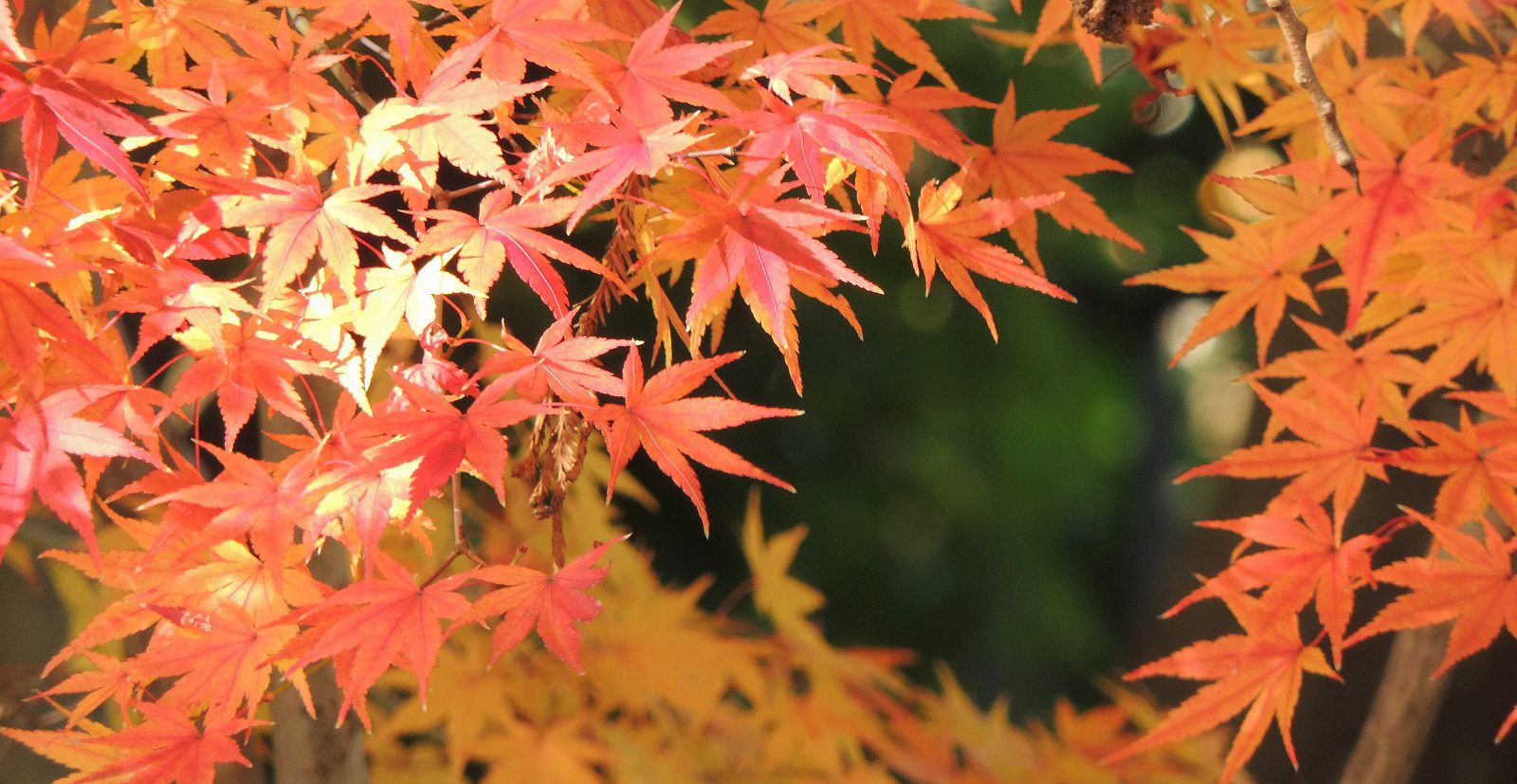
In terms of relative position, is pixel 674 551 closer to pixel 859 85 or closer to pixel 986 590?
pixel 986 590

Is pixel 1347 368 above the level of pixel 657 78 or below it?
below

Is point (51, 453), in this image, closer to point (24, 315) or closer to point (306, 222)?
point (24, 315)

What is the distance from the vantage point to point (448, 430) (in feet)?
2.32

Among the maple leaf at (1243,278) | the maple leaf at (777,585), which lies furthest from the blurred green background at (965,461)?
the maple leaf at (1243,278)

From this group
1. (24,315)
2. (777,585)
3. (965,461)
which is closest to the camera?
(24,315)

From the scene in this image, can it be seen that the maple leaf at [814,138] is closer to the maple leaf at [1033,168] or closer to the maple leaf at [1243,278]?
the maple leaf at [1033,168]

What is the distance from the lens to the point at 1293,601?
0.96 meters

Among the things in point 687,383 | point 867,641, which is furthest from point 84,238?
point 867,641

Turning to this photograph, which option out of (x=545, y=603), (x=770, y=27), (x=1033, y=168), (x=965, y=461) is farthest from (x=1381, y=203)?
(x=965, y=461)

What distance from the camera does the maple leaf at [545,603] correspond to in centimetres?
77

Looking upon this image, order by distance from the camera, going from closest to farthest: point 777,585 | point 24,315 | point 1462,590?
point 24,315
point 1462,590
point 777,585

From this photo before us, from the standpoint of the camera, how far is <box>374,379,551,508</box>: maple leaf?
2.27 feet

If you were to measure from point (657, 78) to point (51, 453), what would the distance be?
427 mm

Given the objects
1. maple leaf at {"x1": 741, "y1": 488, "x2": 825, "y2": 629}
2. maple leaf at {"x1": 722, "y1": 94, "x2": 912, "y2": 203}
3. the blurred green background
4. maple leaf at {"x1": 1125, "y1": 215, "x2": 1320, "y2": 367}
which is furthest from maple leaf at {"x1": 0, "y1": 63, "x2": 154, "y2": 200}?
the blurred green background
